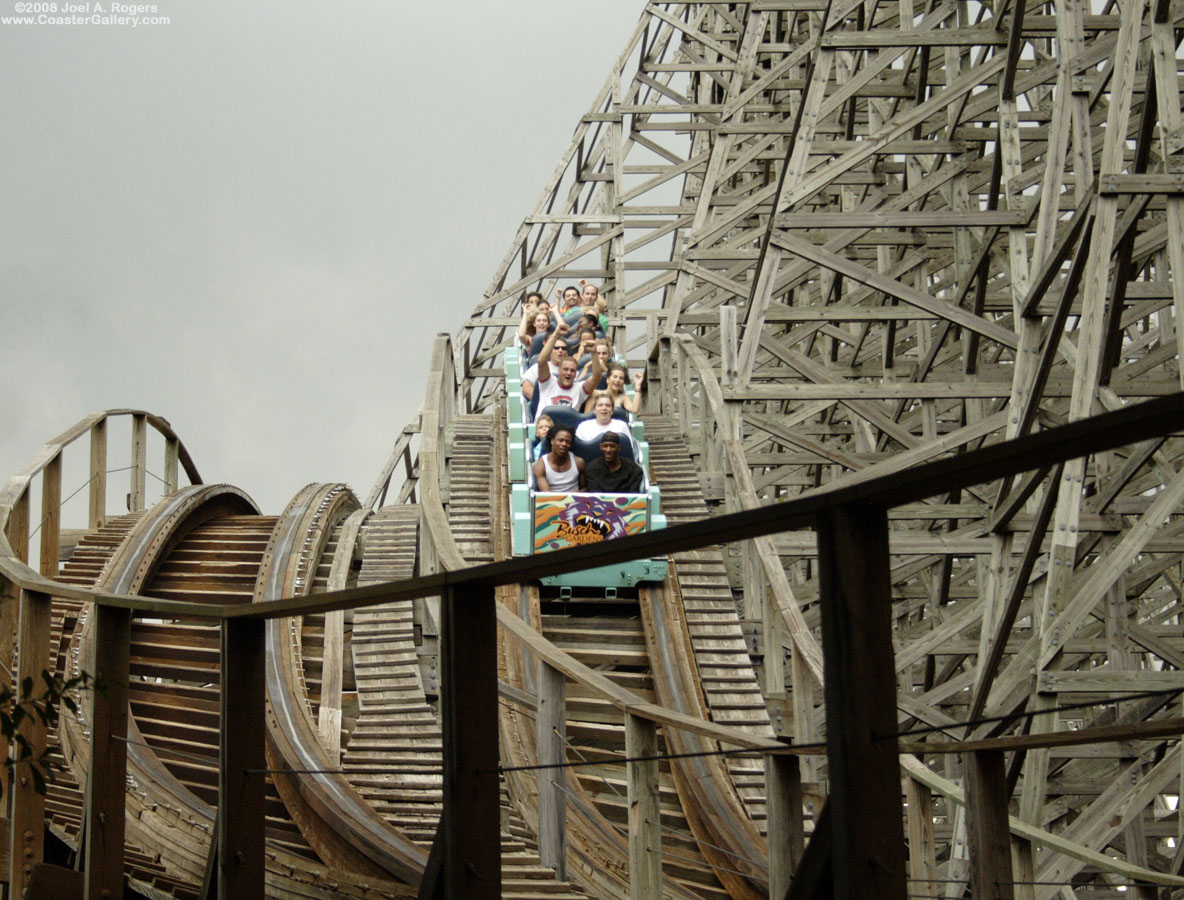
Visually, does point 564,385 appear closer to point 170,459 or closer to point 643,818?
point 170,459

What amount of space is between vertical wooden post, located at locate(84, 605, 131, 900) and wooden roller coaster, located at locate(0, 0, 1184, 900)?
11 millimetres

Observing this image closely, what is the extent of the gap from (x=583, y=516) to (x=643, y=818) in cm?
583

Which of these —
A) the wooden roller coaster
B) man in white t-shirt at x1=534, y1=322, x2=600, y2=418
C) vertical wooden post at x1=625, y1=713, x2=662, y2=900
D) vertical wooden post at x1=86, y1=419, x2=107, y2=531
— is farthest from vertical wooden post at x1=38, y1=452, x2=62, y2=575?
vertical wooden post at x1=625, y1=713, x2=662, y2=900

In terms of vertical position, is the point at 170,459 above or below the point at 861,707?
above

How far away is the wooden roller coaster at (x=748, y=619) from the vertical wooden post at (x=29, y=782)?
11 mm

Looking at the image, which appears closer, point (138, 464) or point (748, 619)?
point (748, 619)

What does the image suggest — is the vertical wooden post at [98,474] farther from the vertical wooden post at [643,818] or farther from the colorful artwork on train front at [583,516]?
the vertical wooden post at [643,818]

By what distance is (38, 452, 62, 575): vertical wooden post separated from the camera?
838 centimetres

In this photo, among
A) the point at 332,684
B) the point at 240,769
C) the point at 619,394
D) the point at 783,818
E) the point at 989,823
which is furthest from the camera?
the point at 619,394

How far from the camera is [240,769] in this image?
3.09 metres

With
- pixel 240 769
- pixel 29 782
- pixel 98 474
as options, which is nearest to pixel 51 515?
pixel 98 474

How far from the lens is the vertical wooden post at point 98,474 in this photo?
9820 millimetres

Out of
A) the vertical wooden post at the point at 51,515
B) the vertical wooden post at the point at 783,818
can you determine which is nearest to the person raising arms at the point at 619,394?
the vertical wooden post at the point at 51,515

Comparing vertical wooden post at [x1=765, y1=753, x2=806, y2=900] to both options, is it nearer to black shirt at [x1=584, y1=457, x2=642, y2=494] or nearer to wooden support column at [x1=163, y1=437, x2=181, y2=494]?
black shirt at [x1=584, y1=457, x2=642, y2=494]
